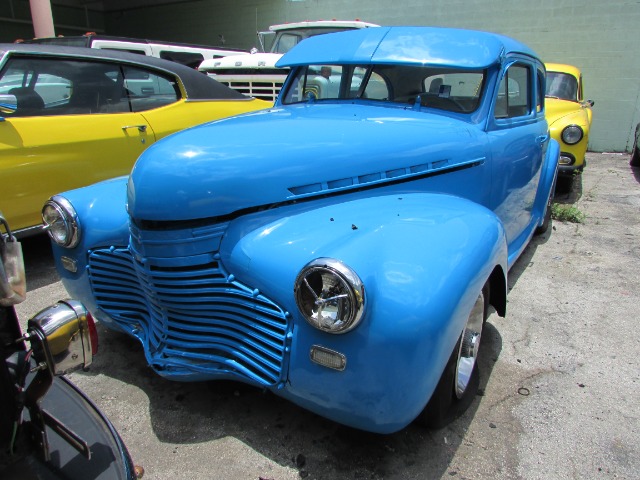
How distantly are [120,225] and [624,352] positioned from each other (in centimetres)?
291

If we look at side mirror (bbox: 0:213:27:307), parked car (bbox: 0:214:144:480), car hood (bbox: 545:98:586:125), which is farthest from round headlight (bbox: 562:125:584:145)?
side mirror (bbox: 0:213:27:307)

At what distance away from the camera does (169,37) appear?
56.1ft

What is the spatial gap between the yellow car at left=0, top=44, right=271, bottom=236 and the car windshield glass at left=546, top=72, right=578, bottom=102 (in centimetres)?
540

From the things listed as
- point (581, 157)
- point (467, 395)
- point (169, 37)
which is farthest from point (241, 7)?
point (467, 395)

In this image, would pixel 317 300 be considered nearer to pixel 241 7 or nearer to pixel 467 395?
pixel 467 395

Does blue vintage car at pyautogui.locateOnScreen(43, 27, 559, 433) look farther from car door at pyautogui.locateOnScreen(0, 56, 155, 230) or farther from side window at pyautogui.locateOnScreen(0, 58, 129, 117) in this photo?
side window at pyautogui.locateOnScreen(0, 58, 129, 117)

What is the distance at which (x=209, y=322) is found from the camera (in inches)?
75.8

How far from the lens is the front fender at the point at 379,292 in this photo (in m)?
1.61

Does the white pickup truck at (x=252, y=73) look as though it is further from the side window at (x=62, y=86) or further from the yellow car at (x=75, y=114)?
the side window at (x=62, y=86)

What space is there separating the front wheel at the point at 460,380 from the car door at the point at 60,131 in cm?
321

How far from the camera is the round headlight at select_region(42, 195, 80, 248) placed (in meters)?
2.37

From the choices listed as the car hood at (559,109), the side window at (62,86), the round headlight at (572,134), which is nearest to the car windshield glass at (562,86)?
the car hood at (559,109)

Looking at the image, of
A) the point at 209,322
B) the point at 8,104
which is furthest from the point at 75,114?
the point at 209,322

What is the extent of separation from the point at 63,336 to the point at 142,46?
7.55 m
